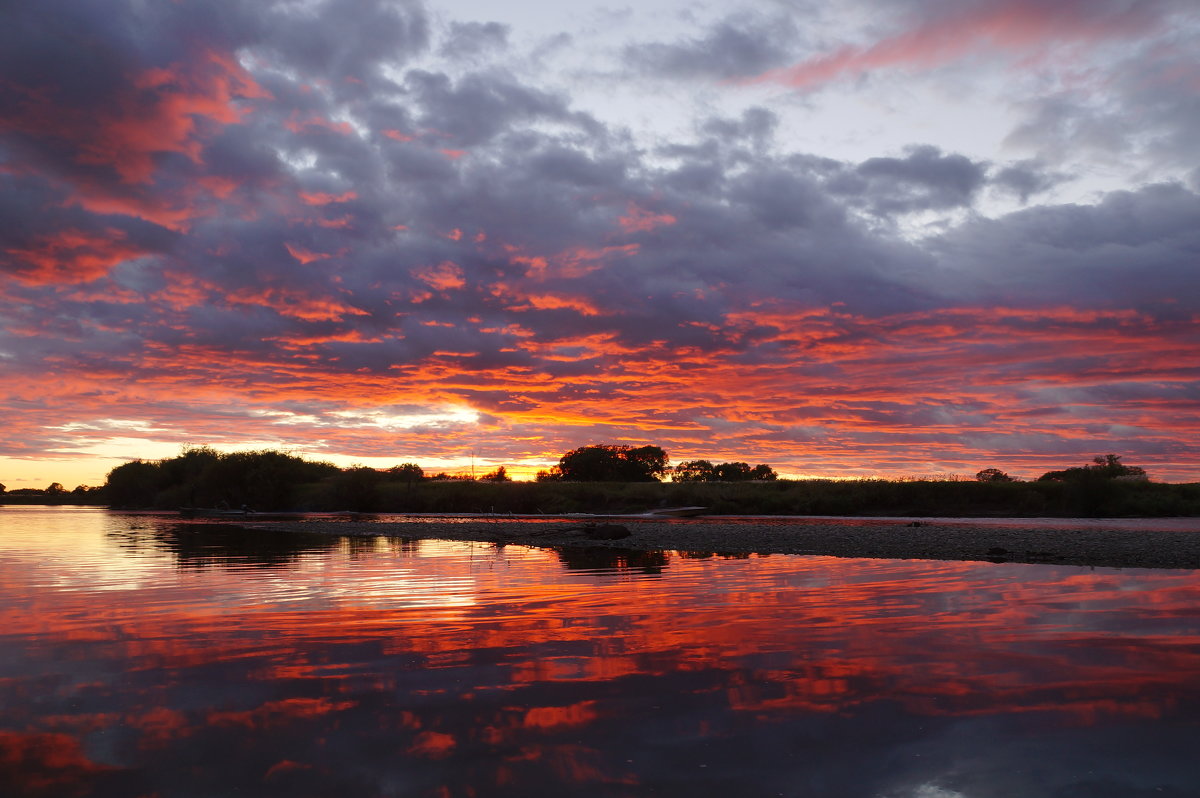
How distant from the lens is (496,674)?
10766 mm

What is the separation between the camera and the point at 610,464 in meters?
159

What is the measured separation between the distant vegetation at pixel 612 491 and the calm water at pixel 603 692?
65668 millimetres

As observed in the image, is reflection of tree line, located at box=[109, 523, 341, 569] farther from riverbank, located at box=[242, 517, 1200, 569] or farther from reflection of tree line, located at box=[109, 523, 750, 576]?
riverbank, located at box=[242, 517, 1200, 569]

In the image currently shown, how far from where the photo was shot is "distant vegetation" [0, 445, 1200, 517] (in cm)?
7719

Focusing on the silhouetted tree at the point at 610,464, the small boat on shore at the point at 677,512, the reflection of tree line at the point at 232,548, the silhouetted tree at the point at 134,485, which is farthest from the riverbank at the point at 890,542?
the silhouetted tree at the point at 134,485

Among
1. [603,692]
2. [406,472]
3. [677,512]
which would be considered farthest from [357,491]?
[603,692]

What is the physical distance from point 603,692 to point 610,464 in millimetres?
149688

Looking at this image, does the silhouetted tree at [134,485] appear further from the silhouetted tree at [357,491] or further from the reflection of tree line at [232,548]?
the reflection of tree line at [232,548]

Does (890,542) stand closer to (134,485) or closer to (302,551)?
(302,551)

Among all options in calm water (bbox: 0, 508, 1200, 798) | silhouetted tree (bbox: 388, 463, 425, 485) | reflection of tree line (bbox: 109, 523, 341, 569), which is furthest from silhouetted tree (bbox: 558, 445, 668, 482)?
calm water (bbox: 0, 508, 1200, 798)

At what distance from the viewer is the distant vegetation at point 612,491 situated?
253ft

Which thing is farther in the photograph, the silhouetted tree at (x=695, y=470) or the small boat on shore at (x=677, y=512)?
the silhouetted tree at (x=695, y=470)

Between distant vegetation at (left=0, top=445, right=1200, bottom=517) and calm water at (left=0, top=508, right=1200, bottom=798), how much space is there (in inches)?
2585

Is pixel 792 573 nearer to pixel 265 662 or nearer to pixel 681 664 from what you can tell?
pixel 681 664
